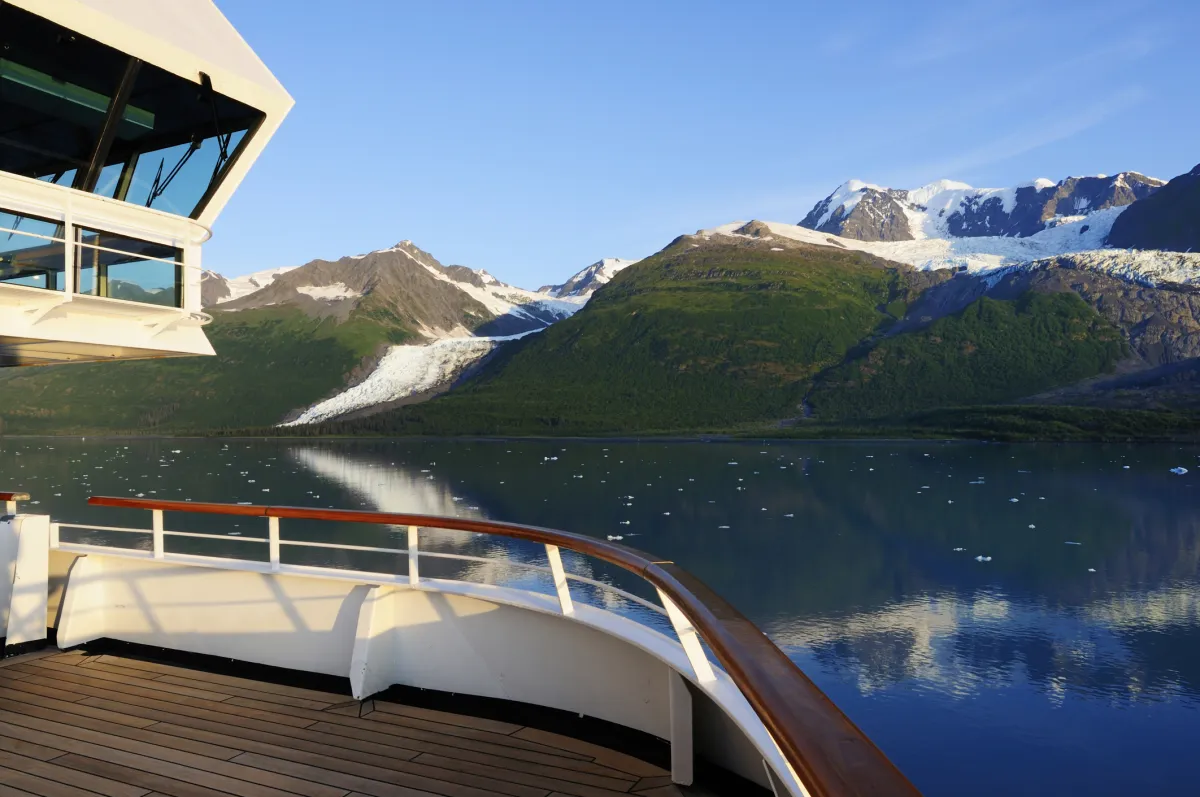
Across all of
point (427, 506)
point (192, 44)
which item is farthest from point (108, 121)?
point (427, 506)

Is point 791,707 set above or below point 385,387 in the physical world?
above

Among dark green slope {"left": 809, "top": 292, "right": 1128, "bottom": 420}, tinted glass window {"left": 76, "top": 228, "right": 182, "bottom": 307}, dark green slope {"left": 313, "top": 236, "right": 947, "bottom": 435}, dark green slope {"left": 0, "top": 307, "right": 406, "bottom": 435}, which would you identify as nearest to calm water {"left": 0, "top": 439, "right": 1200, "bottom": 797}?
tinted glass window {"left": 76, "top": 228, "right": 182, "bottom": 307}

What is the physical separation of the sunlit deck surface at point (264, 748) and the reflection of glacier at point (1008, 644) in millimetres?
14640

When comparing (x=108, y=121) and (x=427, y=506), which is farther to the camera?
(x=427, y=506)

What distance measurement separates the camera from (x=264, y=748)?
4.68 metres

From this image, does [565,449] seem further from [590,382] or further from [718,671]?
[718,671]

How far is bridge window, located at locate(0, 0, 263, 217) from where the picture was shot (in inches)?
237

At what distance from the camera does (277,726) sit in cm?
501

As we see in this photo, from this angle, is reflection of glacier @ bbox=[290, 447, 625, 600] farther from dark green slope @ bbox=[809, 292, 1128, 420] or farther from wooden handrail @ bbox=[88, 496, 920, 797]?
dark green slope @ bbox=[809, 292, 1128, 420]

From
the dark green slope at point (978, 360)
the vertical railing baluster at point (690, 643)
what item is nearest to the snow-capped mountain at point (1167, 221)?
the dark green slope at point (978, 360)

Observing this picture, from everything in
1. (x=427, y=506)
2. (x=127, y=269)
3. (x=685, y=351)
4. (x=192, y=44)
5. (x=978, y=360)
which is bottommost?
(x=427, y=506)

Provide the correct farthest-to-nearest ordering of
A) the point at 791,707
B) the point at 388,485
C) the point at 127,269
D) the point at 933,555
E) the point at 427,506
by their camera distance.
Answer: the point at 388,485 → the point at 427,506 → the point at 933,555 → the point at 127,269 → the point at 791,707

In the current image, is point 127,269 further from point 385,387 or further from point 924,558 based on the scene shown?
point 385,387

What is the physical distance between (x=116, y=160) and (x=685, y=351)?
145682 millimetres
